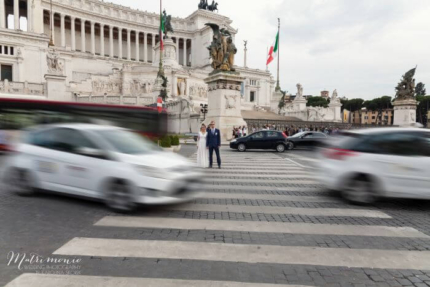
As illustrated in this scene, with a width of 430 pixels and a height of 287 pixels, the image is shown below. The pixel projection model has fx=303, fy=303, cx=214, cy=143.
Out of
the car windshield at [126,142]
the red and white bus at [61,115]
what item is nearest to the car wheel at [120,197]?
the car windshield at [126,142]

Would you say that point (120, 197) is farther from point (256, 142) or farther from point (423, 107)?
point (423, 107)

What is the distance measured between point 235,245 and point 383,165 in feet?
13.0

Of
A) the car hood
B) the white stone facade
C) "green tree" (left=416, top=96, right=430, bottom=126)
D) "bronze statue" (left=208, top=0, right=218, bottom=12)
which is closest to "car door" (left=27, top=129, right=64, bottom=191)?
the car hood

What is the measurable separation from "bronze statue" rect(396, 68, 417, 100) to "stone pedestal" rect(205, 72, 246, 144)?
27.6 meters

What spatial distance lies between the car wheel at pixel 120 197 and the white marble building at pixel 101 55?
29.8m

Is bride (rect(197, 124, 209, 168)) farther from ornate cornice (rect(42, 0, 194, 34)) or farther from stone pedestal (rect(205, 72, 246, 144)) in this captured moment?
ornate cornice (rect(42, 0, 194, 34))

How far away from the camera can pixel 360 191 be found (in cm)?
648

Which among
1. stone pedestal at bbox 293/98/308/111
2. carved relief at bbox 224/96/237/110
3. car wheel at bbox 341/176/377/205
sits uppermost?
stone pedestal at bbox 293/98/308/111

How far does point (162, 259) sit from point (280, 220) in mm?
2454

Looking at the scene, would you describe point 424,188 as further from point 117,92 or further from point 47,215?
point 117,92

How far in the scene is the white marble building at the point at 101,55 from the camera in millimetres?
44750

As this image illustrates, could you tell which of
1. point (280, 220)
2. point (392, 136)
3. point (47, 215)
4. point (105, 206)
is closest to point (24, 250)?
point (47, 215)

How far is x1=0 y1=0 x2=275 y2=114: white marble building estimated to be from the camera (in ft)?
147

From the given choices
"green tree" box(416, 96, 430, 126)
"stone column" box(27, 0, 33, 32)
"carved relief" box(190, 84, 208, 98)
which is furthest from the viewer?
"green tree" box(416, 96, 430, 126)
